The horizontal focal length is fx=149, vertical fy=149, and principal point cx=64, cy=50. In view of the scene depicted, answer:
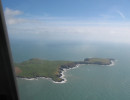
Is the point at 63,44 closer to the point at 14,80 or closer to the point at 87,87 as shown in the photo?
the point at 87,87

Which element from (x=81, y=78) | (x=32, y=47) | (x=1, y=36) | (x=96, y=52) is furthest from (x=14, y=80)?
(x=81, y=78)

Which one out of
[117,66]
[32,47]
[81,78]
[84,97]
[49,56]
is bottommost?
[84,97]

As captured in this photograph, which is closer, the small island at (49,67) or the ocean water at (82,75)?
the ocean water at (82,75)

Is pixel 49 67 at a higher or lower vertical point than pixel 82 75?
higher

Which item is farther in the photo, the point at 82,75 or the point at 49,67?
the point at 82,75
